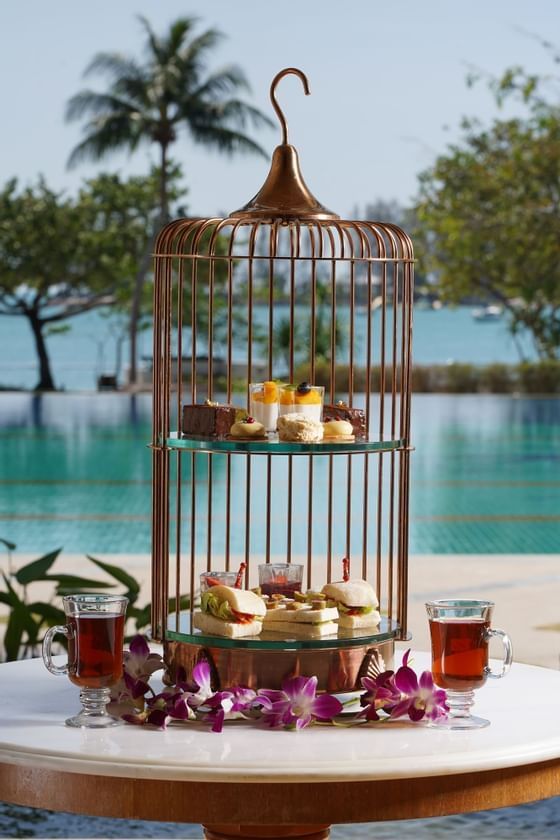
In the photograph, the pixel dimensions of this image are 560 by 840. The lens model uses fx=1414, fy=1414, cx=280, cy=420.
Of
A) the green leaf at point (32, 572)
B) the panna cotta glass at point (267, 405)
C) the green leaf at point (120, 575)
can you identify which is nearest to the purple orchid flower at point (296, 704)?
the panna cotta glass at point (267, 405)

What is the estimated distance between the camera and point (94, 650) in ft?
6.39

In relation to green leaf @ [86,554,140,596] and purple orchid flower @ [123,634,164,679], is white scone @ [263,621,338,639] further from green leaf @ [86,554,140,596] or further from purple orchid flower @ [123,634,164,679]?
green leaf @ [86,554,140,596]

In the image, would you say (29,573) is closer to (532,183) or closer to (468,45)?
(532,183)

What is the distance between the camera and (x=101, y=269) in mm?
30312

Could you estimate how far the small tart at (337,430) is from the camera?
2217 millimetres

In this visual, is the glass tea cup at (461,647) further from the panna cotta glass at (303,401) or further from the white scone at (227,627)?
the panna cotta glass at (303,401)

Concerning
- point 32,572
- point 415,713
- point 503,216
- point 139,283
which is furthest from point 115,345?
point 415,713

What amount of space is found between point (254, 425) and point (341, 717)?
1.50 feet

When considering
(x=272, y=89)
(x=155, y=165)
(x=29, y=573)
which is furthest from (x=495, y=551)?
(x=155, y=165)

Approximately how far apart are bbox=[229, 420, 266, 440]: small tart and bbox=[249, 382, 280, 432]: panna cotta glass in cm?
7

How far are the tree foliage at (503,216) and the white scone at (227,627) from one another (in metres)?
21.6

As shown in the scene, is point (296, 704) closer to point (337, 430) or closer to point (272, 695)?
point (272, 695)

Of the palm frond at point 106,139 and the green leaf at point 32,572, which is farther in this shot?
the palm frond at point 106,139

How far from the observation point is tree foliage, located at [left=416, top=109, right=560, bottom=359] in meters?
24.0
